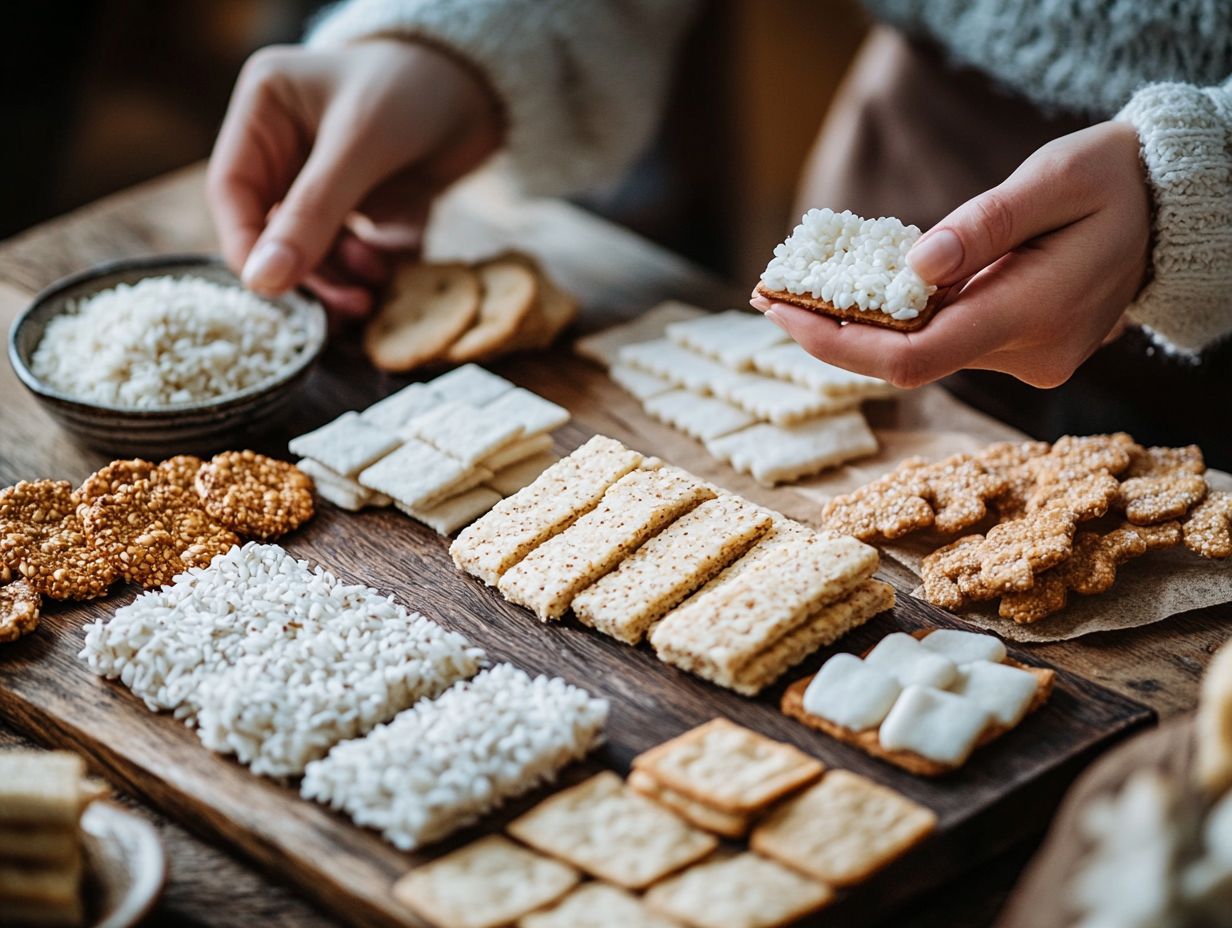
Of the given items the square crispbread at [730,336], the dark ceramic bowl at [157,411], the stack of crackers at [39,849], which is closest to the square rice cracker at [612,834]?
the stack of crackers at [39,849]

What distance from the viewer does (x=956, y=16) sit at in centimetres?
253

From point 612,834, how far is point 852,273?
2.72ft

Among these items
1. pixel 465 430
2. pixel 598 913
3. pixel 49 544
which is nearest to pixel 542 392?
pixel 465 430

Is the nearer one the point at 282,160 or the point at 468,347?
the point at 468,347

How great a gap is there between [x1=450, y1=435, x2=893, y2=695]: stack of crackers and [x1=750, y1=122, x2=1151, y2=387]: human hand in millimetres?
289

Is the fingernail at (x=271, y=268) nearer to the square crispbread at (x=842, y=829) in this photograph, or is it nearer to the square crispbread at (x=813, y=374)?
the square crispbread at (x=813, y=374)

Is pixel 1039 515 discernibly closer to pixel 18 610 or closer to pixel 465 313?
pixel 465 313

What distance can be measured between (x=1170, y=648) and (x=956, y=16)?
1422 millimetres

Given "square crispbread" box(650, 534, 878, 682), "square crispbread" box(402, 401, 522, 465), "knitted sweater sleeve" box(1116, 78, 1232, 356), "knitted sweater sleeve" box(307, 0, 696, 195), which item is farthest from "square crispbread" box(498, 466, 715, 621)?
"knitted sweater sleeve" box(307, 0, 696, 195)

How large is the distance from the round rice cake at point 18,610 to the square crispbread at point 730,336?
1.27 m

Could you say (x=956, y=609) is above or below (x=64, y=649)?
above

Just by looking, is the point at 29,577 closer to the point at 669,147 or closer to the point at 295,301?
the point at 295,301

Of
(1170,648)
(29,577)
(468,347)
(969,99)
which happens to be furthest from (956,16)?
(29,577)

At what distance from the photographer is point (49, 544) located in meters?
1.89
